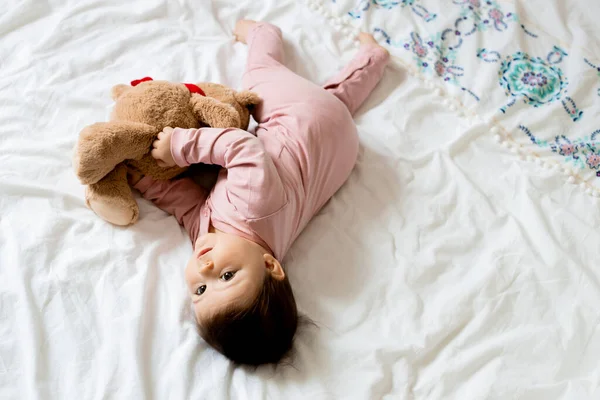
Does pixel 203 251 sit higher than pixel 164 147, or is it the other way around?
pixel 164 147

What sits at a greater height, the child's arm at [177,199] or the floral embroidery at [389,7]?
the floral embroidery at [389,7]

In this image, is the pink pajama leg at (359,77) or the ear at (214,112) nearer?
the ear at (214,112)

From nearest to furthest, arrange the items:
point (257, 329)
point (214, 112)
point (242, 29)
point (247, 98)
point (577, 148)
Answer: point (257, 329)
point (214, 112)
point (247, 98)
point (577, 148)
point (242, 29)

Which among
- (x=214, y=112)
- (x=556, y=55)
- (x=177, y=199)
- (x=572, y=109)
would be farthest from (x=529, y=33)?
(x=177, y=199)

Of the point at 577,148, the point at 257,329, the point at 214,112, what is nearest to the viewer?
the point at 257,329

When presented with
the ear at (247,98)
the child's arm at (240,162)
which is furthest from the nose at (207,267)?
the ear at (247,98)

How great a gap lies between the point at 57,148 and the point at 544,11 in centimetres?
125

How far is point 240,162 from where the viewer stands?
911mm

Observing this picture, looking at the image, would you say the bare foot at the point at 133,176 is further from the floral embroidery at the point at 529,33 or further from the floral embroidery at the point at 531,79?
the floral embroidery at the point at 529,33

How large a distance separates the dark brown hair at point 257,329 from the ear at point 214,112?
0.31 meters

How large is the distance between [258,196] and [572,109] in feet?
2.68

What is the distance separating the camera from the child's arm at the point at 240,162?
35.6 inches

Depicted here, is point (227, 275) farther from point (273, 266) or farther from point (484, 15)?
point (484, 15)

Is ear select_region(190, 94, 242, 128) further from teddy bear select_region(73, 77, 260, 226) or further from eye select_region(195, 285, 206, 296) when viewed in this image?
eye select_region(195, 285, 206, 296)
